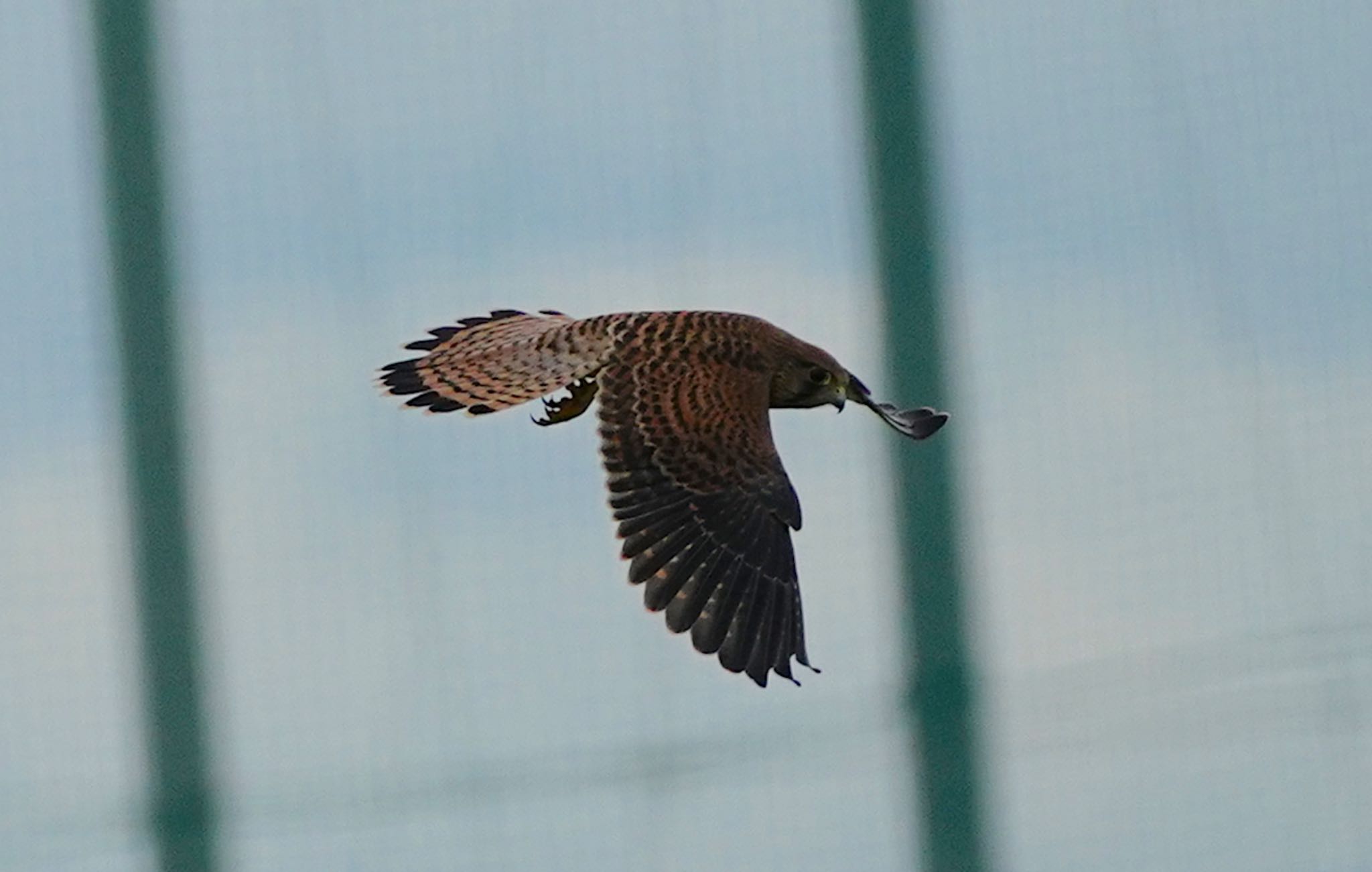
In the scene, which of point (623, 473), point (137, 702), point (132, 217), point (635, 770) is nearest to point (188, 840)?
point (137, 702)

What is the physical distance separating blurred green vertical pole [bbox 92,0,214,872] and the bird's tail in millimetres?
1151

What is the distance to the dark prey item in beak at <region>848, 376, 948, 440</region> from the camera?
3.79ft

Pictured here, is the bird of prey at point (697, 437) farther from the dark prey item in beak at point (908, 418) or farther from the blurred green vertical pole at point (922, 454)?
the blurred green vertical pole at point (922, 454)

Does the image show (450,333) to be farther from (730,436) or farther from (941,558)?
(941,558)

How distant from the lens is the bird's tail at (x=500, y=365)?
125 centimetres

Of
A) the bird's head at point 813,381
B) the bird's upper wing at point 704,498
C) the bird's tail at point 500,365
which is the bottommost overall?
the bird's upper wing at point 704,498

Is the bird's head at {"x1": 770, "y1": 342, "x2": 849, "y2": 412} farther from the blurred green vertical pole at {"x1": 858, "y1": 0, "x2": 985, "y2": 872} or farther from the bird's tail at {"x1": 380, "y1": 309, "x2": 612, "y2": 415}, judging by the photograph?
the blurred green vertical pole at {"x1": 858, "y1": 0, "x2": 985, "y2": 872}

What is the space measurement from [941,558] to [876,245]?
0.34 meters

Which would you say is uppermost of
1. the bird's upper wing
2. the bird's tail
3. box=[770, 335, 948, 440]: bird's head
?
the bird's tail

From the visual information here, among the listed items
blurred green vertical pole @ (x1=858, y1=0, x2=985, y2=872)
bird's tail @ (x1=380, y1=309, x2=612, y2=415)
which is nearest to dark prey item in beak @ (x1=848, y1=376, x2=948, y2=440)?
bird's tail @ (x1=380, y1=309, x2=612, y2=415)

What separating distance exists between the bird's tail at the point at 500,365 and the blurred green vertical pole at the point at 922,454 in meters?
1.20

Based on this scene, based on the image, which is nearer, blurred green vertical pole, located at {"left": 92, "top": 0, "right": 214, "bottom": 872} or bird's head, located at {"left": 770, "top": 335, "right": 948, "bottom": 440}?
bird's head, located at {"left": 770, "top": 335, "right": 948, "bottom": 440}

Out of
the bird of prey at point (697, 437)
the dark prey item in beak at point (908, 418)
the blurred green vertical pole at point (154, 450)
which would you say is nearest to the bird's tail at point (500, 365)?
the bird of prey at point (697, 437)

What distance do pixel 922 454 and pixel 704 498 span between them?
135 centimetres
